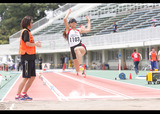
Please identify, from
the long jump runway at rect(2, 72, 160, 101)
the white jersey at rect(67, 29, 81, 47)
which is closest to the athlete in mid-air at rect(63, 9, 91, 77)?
the white jersey at rect(67, 29, 81, 47)

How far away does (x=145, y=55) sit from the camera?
1592 inches

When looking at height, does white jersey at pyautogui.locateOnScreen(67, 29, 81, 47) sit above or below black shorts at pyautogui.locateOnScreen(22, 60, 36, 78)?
above

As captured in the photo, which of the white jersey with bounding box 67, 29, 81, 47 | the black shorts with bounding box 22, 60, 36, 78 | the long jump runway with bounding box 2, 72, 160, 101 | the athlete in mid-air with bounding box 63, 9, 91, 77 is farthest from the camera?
the long jump runway with bounding box 2, 72, 160, 101

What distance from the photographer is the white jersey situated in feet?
28.3

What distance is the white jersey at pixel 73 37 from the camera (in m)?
8.64

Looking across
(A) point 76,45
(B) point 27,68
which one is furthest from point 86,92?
(A) point 76,45

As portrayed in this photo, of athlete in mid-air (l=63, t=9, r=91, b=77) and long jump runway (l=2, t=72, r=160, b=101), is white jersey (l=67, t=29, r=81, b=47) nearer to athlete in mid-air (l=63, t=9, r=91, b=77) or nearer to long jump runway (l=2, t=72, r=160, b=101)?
athlete in mid-air (l=63, t=9, r=91, b=77)

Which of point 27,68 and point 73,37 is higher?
point 73,37

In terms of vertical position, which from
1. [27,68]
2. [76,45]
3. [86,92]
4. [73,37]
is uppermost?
[73,37]

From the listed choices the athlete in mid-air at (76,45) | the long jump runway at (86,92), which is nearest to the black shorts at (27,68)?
the long jump runway at (86,92)

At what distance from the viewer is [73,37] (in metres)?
8.67

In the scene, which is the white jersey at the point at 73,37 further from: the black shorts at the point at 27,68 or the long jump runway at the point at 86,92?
the long jump runway at the point at 86,92

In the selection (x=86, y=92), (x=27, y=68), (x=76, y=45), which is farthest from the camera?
(x=86, y=92)

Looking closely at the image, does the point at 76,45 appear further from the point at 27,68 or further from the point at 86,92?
the point at 86,92
